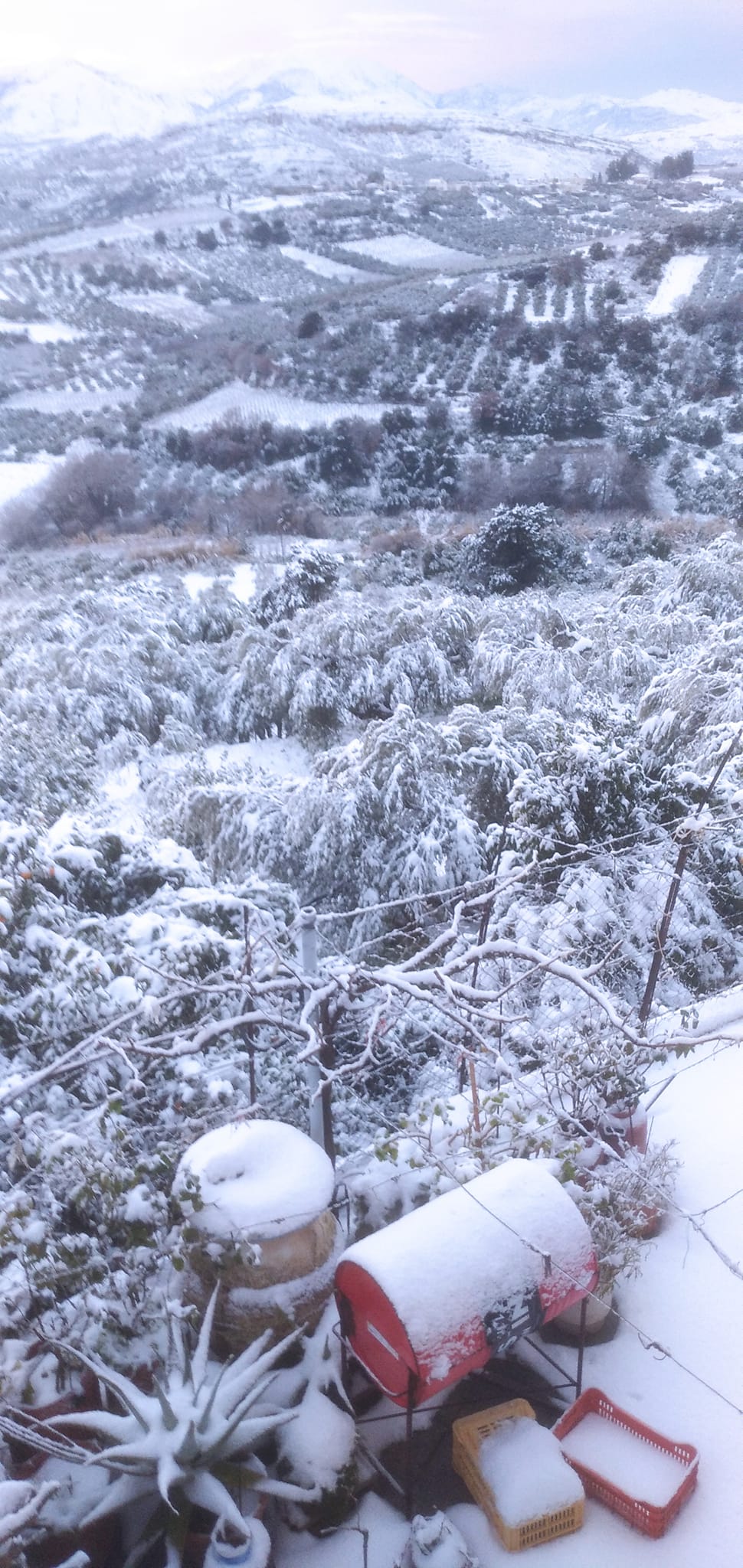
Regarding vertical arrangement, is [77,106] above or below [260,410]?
above

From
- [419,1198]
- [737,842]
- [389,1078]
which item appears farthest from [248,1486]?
[737,842]

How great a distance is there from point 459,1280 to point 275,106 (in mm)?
87349

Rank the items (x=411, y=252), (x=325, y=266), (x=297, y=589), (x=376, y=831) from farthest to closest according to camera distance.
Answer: (x=325, y=266)
(x=411, y=252)
(x=297, y=589)
(x=376, y=831)

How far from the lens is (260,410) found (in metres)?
21.2

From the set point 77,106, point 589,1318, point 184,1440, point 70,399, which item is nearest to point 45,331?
point 70,399

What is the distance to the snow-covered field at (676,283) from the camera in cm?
2236

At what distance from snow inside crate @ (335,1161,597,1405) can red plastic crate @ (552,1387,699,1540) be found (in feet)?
0.85

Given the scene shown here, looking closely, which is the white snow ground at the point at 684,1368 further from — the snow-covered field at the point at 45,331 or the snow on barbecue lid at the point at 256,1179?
the snow-covered field at the point at 45,331

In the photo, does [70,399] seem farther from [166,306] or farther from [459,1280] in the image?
[459,1280]

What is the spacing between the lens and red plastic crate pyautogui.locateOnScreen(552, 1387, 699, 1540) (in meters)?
1.89

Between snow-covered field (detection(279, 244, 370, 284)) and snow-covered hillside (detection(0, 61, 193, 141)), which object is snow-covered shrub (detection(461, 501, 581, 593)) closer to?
snow-covered field (detection(279, 244, 370, 284))

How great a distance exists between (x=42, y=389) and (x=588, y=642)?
24176 millimetres

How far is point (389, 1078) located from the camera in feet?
12.1

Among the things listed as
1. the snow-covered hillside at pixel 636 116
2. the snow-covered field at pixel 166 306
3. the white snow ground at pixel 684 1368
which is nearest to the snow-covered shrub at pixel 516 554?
the white snow ground at pixel 684 1368
